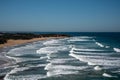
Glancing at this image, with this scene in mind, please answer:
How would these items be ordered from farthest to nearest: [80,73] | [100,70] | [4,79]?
[100,70] → [80,73] → [4,79]

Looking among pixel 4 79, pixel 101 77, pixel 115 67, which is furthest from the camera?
pixel 115 67

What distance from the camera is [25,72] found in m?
19.6

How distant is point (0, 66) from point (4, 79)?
5.40 metres

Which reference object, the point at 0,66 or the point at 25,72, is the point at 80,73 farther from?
the point at 0,66

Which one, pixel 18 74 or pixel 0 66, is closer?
pixel 18 74

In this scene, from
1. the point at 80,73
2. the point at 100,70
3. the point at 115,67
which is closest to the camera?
the point at 80,73

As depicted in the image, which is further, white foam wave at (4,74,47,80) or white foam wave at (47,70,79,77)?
white foam wave at (47,70,79,77)

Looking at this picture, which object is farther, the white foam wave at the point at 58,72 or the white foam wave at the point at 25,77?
the white foam wave at the point at 58,72

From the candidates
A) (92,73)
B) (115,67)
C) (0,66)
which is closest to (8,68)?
(0,66)

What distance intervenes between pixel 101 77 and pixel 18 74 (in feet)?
22.2

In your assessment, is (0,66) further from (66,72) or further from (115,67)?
(115,67)

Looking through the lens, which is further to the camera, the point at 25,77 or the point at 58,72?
the point at 58,72

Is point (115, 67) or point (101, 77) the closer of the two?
point (101, 77)

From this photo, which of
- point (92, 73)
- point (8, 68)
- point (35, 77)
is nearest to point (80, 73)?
point (92, 73)
